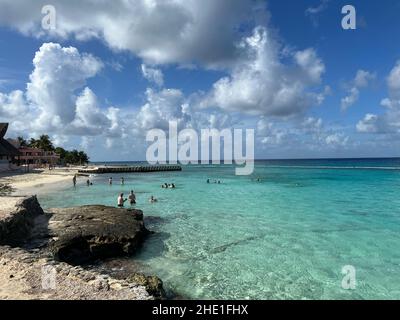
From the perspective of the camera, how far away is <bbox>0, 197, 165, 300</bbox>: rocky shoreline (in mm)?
7840

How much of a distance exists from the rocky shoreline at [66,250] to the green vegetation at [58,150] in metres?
87.6

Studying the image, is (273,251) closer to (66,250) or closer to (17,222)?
(66,250)

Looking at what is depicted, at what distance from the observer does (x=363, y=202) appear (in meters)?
29.6

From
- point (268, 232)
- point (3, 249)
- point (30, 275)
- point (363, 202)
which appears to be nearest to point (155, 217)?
point (268, 232)

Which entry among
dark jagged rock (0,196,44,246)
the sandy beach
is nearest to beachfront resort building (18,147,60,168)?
the sandy beach

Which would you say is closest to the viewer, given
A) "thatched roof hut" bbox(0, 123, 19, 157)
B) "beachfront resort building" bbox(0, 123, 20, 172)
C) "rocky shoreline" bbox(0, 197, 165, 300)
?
"rocky shoreline" bbox(0, 197, 165, 300)

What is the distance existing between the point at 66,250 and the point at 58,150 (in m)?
118

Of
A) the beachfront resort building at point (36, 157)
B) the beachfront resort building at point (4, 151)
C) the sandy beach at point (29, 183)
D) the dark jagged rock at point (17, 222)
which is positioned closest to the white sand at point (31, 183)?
the sandy beach at point (29, 183)

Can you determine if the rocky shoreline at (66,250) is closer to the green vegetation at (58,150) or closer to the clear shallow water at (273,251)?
the clear shallow water at (273,251)

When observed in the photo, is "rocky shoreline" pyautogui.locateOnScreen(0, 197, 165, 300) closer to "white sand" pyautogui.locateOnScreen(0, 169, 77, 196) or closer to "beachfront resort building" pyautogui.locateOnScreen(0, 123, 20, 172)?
"white sand" pyautogui.locateOnScreen(0, 169, 77, 196)

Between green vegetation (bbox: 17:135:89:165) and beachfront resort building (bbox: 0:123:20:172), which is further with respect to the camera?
green vegetation (bbox: 17:135:89:165)

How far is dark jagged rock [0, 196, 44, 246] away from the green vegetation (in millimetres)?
86463

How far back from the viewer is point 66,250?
12266mm

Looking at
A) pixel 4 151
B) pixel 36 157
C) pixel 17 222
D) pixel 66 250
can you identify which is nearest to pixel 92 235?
pixel 66 250
